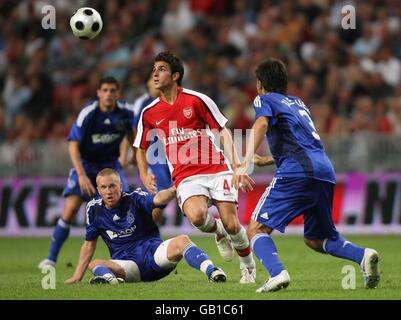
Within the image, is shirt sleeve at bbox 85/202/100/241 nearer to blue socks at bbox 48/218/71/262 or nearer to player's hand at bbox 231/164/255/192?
player's hand at bbox 231/164/255/192

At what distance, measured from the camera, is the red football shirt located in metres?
9.40

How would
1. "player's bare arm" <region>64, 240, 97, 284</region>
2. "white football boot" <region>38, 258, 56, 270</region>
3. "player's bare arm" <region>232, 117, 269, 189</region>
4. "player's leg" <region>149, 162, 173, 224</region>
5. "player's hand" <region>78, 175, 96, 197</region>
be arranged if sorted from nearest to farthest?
"player's bare arm" <region>232, 117, 269, 189</region>
"player's bare arm" <region>64, 240, 97, 284</region>
"player's hand" <region>78, 175, 96, 197</region>
"white football boot" <region>38, 258, 56, 270</region>
"player's leg" <region>149, 162, 173, 224</region>

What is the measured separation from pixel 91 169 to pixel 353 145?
5.50m

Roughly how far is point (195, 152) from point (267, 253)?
1537 millimetres

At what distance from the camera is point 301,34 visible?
1920 centimetres

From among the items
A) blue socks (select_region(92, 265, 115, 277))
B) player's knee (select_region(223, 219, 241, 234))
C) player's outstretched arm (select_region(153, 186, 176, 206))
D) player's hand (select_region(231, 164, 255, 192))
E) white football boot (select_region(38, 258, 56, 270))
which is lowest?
white football boot (select_region(38, 258, 56, 270))

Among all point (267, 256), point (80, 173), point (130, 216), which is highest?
point (80, 173)

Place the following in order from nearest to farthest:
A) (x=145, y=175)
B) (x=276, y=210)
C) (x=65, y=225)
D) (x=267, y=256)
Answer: (x=267, y=256), (x=276, y=210), (x=145, y=175), (x=65, y=225)

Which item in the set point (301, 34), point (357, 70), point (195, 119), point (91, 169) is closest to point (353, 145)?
point (357, 70)

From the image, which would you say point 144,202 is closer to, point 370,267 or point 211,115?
point 211,115

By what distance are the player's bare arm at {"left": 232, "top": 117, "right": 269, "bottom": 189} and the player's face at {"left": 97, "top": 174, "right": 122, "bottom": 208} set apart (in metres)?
1.82

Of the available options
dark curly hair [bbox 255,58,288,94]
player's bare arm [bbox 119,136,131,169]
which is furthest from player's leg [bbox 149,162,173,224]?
dark curly hair [bbox 255,58,288,94]

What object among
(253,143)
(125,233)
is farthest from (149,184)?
(253,143)

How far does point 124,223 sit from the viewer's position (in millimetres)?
9664
